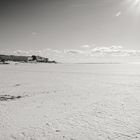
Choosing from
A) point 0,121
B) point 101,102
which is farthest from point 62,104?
point 0,121

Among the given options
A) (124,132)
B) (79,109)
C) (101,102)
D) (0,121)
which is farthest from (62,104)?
(124,132)

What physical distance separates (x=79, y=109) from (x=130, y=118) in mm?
2677

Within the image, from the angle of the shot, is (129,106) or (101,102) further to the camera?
(101,102)

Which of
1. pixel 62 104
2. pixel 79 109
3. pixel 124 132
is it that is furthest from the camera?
pixel 62 104

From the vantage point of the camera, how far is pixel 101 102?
949 cm

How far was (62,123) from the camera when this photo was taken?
634 cm

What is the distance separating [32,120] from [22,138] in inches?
59.2

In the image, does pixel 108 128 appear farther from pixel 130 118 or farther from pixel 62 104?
pixel 62 104

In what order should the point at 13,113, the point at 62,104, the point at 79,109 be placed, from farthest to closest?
1. the point at 62,104
2. the point at 79,109
3. the point at 13,113

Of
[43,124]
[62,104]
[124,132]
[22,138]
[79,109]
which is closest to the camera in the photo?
[22,138]

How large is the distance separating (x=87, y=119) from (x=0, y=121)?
3.88 meters

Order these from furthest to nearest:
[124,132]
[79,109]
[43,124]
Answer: [79,109] < [43,124] < [124,132]

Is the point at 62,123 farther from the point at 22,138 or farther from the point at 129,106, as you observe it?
the point at 129,106

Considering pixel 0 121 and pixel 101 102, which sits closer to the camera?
pixel 0 121
